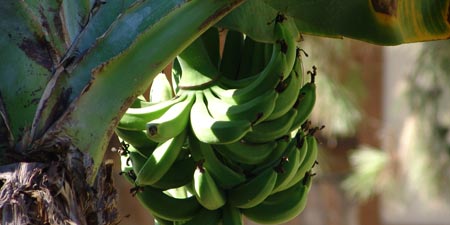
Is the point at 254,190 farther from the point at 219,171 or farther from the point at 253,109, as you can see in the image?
the point at 253,109

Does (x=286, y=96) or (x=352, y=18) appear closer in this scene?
(x=286, y=96)

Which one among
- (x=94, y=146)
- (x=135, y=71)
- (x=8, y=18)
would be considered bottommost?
(x=94, y=146)

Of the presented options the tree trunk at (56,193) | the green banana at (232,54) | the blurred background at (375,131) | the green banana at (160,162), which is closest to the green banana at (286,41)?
the green banana at (232,54)

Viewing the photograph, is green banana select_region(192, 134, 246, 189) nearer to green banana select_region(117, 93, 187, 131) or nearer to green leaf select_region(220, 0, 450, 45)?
green banana select_region(117, 93, 187, 131)

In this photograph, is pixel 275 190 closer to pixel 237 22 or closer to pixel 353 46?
pixel 237 22

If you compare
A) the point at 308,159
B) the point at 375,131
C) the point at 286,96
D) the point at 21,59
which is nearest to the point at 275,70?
the point at 286,96

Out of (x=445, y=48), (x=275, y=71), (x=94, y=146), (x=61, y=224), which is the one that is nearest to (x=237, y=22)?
(x=275, y=71)

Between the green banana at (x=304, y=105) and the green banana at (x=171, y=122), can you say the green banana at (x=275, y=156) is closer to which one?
the green banana at (x=304, y=105)

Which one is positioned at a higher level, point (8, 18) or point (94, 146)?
point (8, 18)
